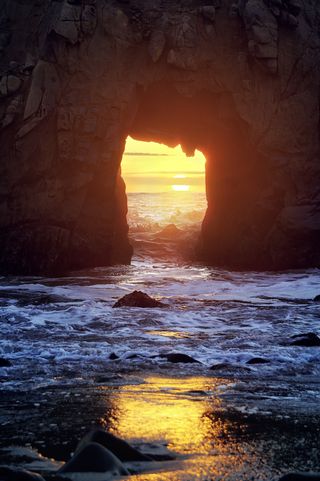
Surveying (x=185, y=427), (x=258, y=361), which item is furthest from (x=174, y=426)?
(x=258, y=361)

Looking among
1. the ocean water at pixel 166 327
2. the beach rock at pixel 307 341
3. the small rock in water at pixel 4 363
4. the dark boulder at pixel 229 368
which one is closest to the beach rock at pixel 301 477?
the ocean water at pixel 166 327

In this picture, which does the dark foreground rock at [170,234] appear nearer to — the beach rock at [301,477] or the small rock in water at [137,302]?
the small rock in water at [137,302]

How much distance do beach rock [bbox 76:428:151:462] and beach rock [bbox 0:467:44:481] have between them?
0.52m

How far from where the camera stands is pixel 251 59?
78.2ft

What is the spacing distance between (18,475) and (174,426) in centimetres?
166

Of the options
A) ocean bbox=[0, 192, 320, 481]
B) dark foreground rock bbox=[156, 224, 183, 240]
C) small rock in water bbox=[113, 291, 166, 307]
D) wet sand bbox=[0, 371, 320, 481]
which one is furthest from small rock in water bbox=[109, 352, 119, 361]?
dark foreground rock bbox=[156, 224, 183, 240]

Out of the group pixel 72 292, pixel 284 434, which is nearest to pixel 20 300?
pixel 72 292

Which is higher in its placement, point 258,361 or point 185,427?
point 185,427

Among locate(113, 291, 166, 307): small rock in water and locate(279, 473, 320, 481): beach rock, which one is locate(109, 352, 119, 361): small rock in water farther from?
locate(113, 291, 166, 307): small rock in water

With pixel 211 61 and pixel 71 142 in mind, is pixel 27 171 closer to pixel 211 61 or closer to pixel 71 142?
pixel 71 142

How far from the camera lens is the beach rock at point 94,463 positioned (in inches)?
137

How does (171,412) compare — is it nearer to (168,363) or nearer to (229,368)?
(229,368)

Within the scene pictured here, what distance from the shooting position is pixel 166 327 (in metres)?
11.1

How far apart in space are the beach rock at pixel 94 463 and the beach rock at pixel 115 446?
0.63ft
